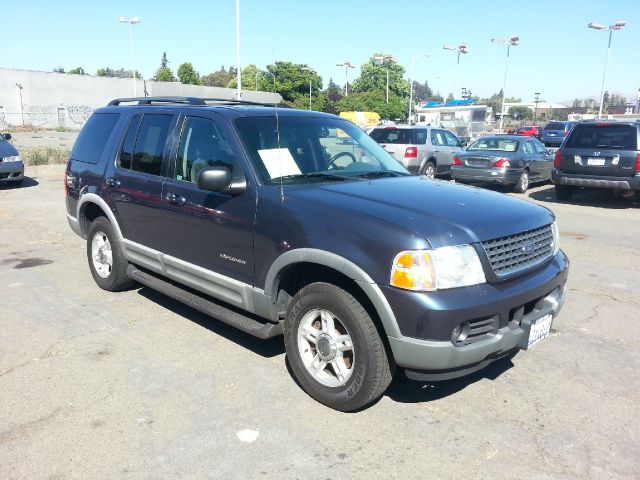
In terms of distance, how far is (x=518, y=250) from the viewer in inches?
133

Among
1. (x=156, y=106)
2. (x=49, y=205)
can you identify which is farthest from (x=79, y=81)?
(x=156, y=106)

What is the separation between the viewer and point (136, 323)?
4.84 meters

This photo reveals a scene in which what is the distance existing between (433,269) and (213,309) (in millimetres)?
1904

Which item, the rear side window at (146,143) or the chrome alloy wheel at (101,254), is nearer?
the rear side window at (146,143)

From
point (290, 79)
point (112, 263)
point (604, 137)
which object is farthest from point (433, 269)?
point (290, 79)

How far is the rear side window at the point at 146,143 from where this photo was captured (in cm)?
467

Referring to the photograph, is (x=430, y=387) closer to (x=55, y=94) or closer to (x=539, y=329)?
(x=539, y=329)

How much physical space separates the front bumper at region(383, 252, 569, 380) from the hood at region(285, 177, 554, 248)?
31 centimetres

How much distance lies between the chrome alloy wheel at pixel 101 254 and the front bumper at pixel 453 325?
3.59 metres

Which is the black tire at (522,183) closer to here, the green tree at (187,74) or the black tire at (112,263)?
the black tire at (112,263)

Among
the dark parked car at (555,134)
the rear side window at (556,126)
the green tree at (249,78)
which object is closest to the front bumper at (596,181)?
the dark parked car at (555,134)

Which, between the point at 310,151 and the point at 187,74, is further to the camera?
the point at 187,74

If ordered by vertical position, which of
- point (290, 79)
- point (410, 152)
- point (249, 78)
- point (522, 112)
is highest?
point (249, 78)

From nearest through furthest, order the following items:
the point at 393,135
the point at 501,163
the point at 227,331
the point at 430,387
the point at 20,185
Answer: the point at 430,387 < the point at 227,331 < the point at 501,163 < the point at 20,185 < the point at 393,135
